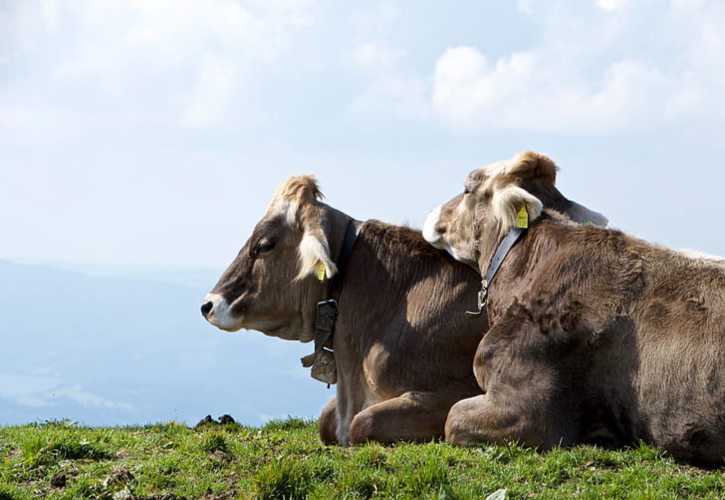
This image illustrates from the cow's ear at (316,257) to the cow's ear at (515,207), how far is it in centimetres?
180

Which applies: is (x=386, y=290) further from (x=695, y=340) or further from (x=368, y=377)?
(x=695, y=340)

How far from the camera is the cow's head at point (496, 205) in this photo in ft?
34.0

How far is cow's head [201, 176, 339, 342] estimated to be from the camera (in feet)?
38.2

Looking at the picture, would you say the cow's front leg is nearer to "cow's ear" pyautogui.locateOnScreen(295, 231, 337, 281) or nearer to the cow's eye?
"cow's ear" pyautogui.locateOnScreen(295, 231, 337, 281)

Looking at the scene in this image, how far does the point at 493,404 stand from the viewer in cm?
936

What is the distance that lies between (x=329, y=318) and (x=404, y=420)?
5.26 ft

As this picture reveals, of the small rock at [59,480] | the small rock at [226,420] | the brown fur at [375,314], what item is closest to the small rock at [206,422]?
the small rock at [226,420]

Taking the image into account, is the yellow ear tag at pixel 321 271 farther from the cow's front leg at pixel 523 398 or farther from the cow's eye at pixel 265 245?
the cow's front leg at pixel 523 398

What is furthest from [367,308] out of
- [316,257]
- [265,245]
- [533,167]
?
[533,167]

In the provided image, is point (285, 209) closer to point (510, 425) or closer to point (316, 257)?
point (316, 257)

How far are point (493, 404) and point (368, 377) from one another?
1.96m

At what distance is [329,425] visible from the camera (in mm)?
11562

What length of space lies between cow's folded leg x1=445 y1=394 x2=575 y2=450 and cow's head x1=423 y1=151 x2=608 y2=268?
1815mm

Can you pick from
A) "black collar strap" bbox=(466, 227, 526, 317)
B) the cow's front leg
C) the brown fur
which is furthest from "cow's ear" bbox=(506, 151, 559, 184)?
the cow's front leg
